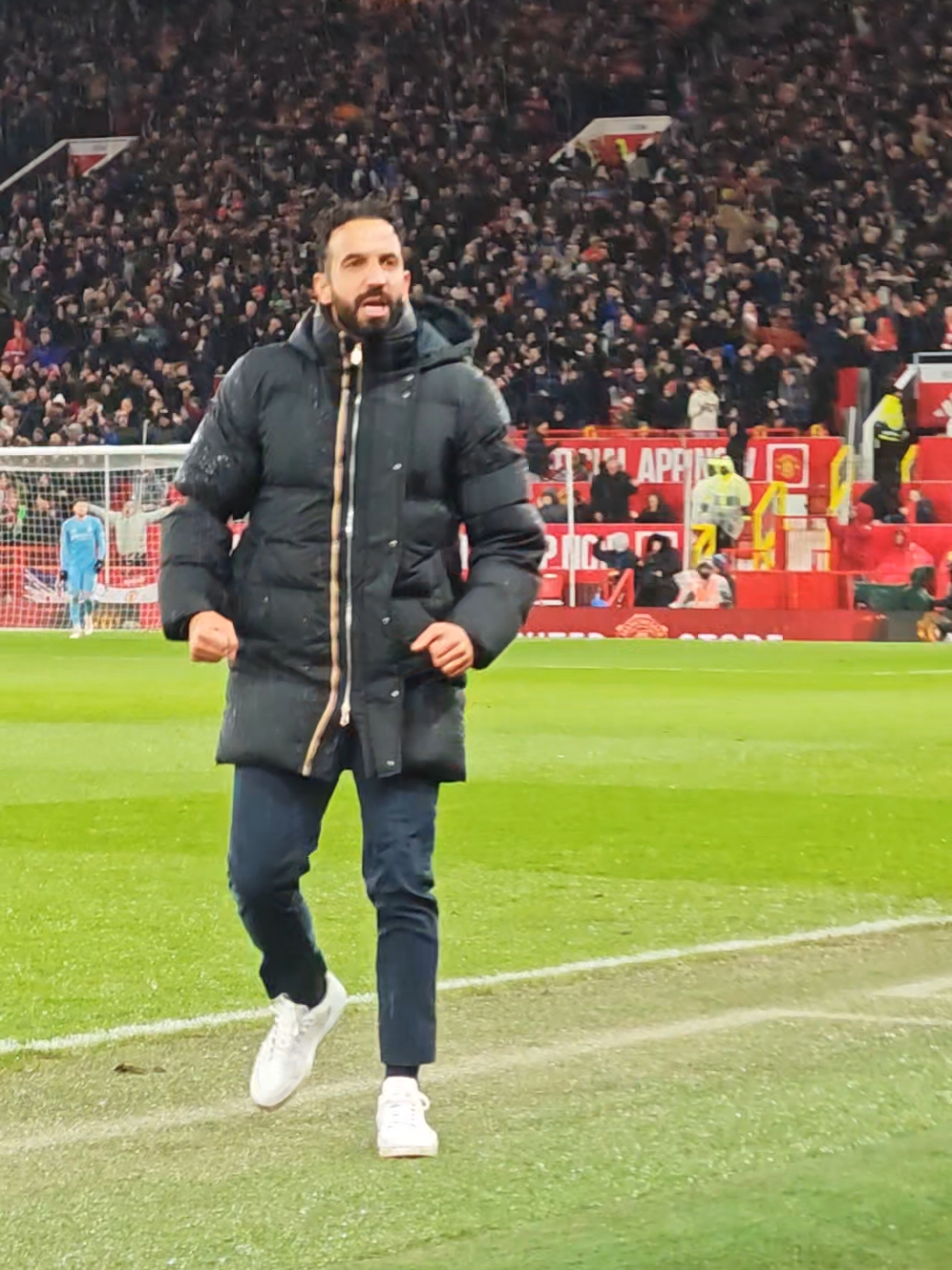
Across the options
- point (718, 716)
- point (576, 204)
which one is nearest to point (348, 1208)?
point (718, 716)

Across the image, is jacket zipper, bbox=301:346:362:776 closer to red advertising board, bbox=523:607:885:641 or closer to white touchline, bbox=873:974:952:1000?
white touchline, bbox=873:974:952:1000

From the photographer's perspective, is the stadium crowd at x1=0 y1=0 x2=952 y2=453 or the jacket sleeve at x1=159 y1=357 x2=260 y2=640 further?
the stadium crowd at x1=0 y1=0 x2=952 y2=453

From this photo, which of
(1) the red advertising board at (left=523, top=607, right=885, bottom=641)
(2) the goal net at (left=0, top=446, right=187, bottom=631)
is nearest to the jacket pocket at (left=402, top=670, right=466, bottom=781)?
(1) the red advertising board at (left=523, top=607, right=885, bottom=641)

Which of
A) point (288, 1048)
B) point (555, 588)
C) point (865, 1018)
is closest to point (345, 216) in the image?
point (288, 1048)

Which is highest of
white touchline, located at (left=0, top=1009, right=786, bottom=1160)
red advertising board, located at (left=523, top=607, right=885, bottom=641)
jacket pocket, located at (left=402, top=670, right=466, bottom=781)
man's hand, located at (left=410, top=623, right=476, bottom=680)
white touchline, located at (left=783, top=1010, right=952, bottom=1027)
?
man's hand, located at (left=410, top=623, right=476, bottom=680)

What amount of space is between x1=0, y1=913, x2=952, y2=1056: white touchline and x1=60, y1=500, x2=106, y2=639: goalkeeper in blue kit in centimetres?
2273

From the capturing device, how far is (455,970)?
7031 millimetres

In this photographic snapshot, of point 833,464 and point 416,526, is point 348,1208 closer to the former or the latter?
point 416,526

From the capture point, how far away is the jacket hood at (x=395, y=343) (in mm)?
4773

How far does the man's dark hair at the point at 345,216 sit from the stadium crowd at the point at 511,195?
2587cm

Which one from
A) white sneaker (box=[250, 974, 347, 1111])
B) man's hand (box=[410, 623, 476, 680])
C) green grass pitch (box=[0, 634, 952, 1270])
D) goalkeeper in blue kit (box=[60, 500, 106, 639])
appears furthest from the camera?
goalkeeper in blue kit (box=[60, 500, 106, 639])

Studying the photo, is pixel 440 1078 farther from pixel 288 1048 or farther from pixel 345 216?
pixel 345 216

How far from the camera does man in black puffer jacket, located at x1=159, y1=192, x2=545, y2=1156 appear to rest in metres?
4.76

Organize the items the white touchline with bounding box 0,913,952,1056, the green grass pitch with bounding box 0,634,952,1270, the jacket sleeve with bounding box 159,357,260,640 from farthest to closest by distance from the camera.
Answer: the white touchline with bounding box 0,913,952,1056
the jacket sleeve with bounding box 159,357,260,640
the green grass pitch with bounding box 0,634,952,1270
